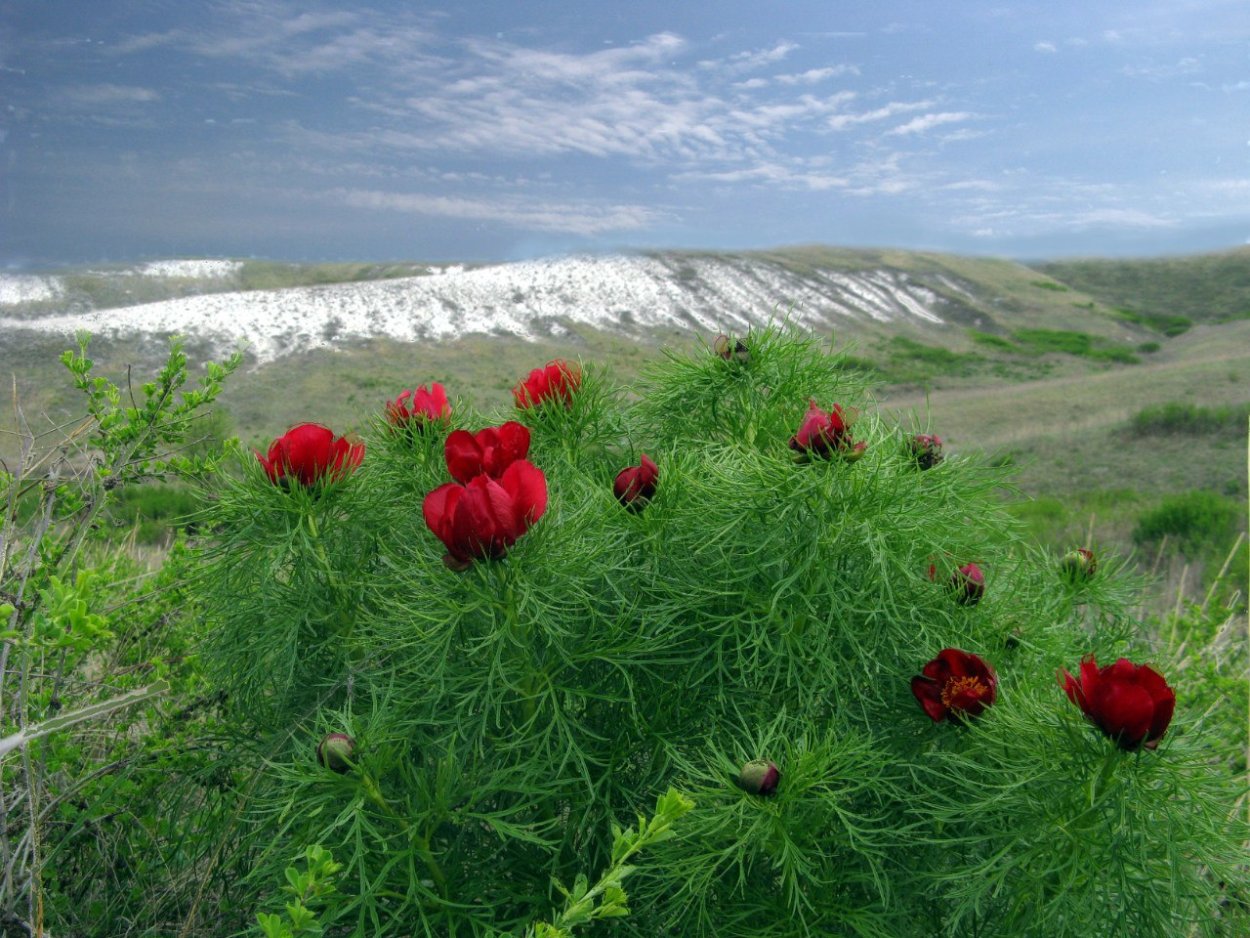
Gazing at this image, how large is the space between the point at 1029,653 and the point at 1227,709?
2.41 m

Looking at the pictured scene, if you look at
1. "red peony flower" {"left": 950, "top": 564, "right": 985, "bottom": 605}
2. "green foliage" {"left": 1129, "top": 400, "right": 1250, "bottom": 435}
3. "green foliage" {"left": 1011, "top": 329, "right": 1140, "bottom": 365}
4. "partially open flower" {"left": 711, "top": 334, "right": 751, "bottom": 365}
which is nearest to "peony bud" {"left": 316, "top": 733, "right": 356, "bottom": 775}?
"red peony flower" {"left": 950, "top": 564, "right": 985, "bottom": 605}

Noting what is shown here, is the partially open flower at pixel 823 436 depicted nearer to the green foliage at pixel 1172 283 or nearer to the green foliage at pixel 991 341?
the green foliage at pixel 991 341

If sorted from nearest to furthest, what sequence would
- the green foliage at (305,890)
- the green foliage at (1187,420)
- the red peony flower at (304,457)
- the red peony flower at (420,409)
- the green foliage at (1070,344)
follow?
1. the green foliage at (305,890)
2. the red peony flower at (304,457)
3. the red peony flower at (420,409)
4. the green foliage at (1187,420)
5. the green foliage at (1070,344)

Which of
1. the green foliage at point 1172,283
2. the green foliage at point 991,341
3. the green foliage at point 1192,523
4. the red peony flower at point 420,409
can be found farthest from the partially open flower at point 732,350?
the green foliage at point 1172,283

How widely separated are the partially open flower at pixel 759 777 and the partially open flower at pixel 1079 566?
45.2 inches

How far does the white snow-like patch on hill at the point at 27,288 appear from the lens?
2807 centimetres

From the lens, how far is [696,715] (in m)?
1.57

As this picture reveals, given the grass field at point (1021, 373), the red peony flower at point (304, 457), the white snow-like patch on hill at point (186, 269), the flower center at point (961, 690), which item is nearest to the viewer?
the flower center at point (961, 690)

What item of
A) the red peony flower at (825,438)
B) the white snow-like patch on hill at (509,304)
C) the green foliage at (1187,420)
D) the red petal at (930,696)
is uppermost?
the red peony flower at (825,438)

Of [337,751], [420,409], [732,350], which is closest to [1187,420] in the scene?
[732,350]

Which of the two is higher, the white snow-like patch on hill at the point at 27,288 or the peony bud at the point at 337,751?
the peony bud at the point at 337,751

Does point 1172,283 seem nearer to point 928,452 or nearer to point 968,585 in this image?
point 928,452

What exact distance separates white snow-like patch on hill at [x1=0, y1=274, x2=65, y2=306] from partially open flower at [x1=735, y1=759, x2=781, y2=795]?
105 feet

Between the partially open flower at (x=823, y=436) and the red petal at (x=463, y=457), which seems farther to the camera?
the partially open flower at (x=823, y=436)
